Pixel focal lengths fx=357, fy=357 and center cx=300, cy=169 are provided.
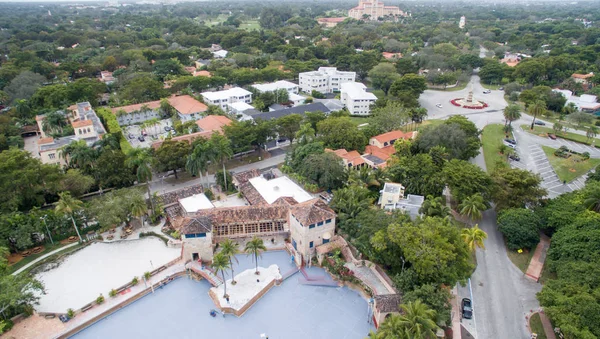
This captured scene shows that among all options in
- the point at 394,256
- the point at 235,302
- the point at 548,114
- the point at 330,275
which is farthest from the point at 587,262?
the point at 548,114

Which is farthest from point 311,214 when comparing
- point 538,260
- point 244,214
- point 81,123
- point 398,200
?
point 81,123

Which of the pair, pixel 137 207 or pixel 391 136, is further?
pixel 391 136

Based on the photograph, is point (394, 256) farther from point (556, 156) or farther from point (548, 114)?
point (548, 114)

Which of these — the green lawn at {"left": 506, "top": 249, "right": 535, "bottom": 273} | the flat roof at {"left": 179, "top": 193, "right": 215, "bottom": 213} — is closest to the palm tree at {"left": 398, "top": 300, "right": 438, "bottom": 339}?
the green lawn at {"left": 506, "top": 249, "right": 535, "bottom": 273}

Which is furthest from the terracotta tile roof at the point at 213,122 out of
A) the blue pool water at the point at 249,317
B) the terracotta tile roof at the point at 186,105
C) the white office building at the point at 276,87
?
the blue pool water at the point at 249,317

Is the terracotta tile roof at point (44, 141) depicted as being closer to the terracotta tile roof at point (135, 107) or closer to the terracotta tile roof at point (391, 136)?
the terracotta tile roof at point (135, 107)

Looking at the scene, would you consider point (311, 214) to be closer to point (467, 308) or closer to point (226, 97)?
point (467, 308)
